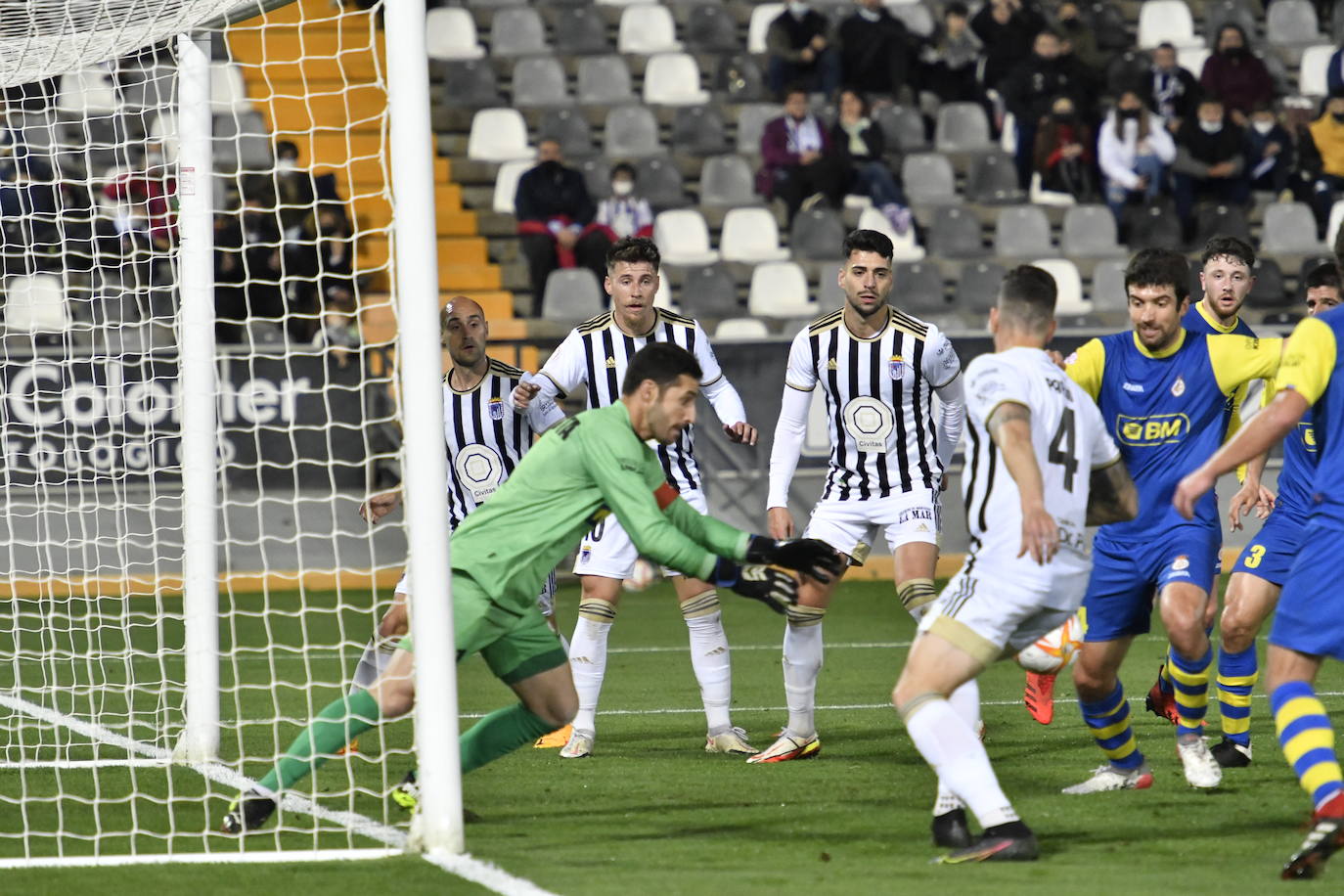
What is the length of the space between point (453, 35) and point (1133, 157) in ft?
25.9

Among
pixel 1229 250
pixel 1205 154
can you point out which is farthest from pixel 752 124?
pixel 1229 250

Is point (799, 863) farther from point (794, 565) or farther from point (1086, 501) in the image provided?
point (1086, 501)

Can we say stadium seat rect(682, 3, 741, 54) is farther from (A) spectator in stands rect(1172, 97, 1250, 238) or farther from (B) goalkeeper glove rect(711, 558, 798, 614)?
(B) goalkeeper glove rect(711, 558, 798, 614)

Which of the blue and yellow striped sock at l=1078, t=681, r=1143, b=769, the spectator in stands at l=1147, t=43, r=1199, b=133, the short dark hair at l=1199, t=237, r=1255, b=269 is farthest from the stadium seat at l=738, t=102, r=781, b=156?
the blue and yellow striped sock at l=1078, t=681, r=1143, b=769

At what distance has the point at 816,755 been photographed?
7.53m

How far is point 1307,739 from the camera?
509 cm

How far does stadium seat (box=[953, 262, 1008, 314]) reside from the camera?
56.9ft

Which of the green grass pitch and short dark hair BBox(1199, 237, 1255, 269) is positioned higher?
short dark hair BBox(1199, 237, 1255, 269)

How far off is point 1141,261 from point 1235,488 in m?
8.29

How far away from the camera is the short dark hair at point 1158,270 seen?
6.31 metres

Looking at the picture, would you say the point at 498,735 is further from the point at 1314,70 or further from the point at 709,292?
the point at 1314,70

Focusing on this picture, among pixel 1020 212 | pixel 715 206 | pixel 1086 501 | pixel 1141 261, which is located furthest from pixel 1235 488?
pixel 1086 501

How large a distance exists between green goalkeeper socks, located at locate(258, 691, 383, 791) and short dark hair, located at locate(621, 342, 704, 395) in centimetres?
135

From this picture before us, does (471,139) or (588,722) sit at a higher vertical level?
(471,139)
